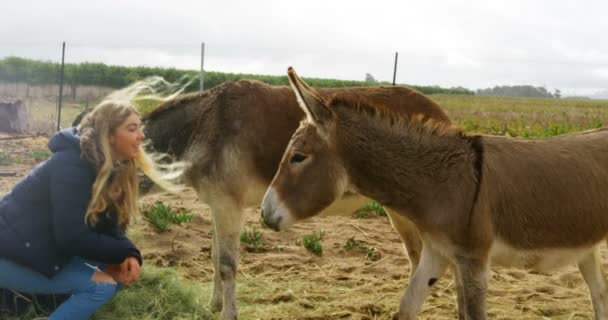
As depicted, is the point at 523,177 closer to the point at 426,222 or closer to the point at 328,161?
the point at 426,222

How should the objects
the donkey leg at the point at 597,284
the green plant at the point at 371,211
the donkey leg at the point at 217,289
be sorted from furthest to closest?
the green plant at the point at 371,211 < the donkey leg at the point at 217,289 < the donkey leg at the point at 597,284

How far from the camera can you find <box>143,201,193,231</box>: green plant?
696 cm

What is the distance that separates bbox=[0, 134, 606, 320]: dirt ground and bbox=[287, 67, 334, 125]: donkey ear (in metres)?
1.90

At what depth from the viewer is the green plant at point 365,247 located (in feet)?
21.8

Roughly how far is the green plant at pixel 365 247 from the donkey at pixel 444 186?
2.51 meters

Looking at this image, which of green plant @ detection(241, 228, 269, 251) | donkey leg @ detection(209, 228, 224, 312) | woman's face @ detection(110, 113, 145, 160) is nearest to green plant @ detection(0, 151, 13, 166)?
green plant @ detection(241, 228, 269, 251)

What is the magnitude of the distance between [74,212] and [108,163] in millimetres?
313

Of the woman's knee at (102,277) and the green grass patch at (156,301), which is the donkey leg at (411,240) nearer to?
the green grass patch at (156,301)

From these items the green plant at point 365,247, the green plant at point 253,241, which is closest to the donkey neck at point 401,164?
the green plant at point 365,247

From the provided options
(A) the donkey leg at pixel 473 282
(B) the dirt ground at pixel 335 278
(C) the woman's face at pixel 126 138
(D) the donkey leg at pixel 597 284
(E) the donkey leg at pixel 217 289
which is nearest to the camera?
(C) the woman's face at pixel 126 138

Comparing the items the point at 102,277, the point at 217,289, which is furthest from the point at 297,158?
the point at 217,289

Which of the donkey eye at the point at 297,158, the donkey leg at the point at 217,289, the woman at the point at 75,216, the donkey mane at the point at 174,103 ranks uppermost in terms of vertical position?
the donkey mane at the point at 174,103

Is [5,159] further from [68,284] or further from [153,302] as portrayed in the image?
[68,284]

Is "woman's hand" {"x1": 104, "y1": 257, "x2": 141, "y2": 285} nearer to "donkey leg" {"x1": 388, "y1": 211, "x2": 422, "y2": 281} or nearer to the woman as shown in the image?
the woman
